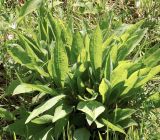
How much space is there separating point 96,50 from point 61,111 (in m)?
0.31

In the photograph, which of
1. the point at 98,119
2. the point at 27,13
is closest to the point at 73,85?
the point at 98,119

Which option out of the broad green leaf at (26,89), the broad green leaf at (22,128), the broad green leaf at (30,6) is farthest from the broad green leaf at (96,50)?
the broad green leaf at (30,6)

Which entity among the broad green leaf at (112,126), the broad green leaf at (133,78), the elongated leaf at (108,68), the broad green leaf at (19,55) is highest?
the broad green leaf at (19,55)

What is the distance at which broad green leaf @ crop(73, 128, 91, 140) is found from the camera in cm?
185

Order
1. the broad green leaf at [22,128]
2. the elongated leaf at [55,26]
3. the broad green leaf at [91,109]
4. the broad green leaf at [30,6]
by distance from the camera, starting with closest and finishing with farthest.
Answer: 1. the broad green leaf at [91,109]
2. the broad green leaf at [22,128]
3. the elongated leaf at [55,26]
4. the broad green leaf at [30,6]

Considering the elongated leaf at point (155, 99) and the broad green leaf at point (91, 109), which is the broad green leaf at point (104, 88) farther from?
the elongated leaf at point (155, 99)

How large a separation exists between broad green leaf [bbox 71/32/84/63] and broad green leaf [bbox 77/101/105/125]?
0.25m

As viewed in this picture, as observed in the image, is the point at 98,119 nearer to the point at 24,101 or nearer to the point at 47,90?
the point at 47,90

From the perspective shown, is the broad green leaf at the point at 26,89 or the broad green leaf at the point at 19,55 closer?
the broad green leaf at the point at 26,89

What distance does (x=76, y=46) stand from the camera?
1.93 meters

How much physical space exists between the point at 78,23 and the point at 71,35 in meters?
0.49

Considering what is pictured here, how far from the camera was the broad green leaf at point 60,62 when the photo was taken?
5.95ft

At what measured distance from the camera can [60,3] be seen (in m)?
2.63

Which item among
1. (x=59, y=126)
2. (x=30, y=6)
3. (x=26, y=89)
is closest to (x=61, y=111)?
(x=59, y=126)
